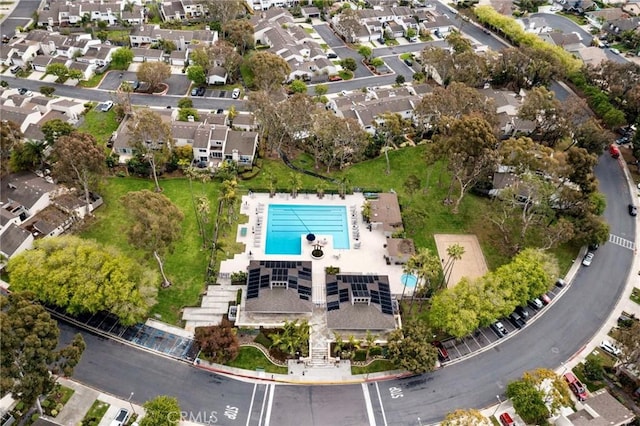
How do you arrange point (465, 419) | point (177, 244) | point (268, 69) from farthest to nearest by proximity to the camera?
point (268, 69) < point (177, 244) < point (465, 419)

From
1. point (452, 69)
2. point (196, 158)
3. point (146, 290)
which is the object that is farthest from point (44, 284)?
point (452, 69)

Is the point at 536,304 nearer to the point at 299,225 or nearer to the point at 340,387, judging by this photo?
the point at 340,387

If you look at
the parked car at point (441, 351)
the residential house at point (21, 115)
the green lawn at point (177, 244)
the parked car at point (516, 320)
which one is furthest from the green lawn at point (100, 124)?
the parked car at point (516, 320)

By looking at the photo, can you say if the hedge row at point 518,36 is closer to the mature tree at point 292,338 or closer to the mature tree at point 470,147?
the mature tree at point 470,147

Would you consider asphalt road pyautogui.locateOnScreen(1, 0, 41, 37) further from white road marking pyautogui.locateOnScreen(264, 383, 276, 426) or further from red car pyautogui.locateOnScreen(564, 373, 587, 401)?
red car pyautogui.locateOnScreen(564, 373, 587, 401)

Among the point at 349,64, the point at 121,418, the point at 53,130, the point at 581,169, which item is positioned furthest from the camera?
the point at 349,64

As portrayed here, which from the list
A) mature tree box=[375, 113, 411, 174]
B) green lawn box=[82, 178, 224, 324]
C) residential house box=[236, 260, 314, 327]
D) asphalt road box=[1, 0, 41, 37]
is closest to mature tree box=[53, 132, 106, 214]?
green lawn box=[82, 178, 224, 324]

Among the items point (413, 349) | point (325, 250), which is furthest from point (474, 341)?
point (325, 250)
